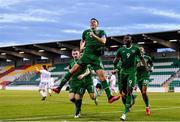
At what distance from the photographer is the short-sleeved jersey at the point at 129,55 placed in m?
14.1

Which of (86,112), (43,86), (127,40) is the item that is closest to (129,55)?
(127,40)

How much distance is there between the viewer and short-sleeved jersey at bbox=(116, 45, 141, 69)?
14.1 meters

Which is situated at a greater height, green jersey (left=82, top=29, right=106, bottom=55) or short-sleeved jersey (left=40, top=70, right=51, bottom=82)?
green jersey (left=82, top=29, right=106, bottom=55)

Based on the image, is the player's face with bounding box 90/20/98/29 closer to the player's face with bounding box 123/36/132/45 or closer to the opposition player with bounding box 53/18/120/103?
the opposition player with bounding box 53/18/120/103

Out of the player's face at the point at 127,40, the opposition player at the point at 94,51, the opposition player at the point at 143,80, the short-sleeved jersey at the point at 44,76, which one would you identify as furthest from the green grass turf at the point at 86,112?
the short-sleeved jersey at the point at 44,76

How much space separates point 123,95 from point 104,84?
1.57 meters

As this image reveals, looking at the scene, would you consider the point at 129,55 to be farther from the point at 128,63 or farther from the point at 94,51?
the point at 94,51

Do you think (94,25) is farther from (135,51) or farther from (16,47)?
(16,47)

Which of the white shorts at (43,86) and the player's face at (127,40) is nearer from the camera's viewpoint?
the player's face at (127,40)

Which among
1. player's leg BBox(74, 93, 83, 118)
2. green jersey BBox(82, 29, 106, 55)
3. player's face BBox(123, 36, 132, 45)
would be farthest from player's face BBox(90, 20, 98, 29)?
player's leg BBox(74, 93, 83, 118)

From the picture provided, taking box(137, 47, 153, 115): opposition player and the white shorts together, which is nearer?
box(137, 47, 153, 115): opposition player

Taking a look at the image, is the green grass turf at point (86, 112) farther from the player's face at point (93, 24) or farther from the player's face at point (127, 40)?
the player's face at point (93, 24)

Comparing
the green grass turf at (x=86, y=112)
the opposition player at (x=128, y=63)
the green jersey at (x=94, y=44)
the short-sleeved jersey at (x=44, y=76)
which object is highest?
the green jersey at (x=94, y=44)

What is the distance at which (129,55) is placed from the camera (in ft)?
46.3
